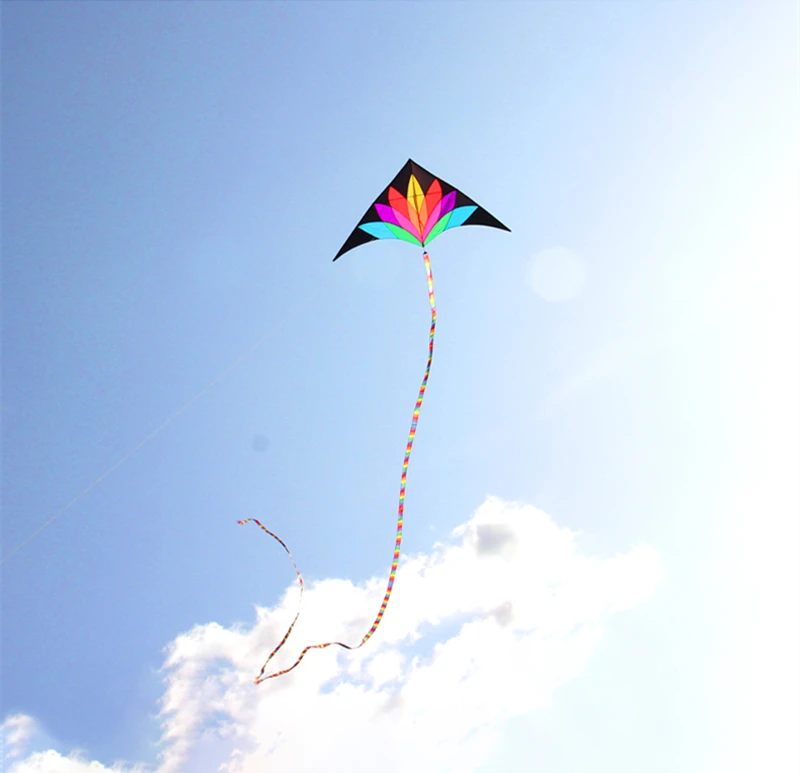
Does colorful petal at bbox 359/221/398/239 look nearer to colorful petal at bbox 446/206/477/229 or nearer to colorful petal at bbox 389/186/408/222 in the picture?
colorful petal at bbox 389/186/408/222

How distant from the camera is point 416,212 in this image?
966 centimetres

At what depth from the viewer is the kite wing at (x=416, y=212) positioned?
9227 mm

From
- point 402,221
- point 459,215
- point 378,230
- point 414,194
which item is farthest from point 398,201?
point 459,215

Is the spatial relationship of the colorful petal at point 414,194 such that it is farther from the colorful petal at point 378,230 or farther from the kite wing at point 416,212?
the colorful petal at point 378,230

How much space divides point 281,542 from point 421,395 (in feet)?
9.80

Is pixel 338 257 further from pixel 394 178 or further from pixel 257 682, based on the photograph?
pixel 257 682

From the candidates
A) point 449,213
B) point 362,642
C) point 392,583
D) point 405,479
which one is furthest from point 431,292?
point 362,642

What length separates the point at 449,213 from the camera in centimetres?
964

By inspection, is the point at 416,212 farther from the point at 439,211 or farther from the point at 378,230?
the point at 378,230

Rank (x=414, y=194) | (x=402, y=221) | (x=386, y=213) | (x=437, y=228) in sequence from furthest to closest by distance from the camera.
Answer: (x=437, y=228), (x=402, y=221), (x=386, y=213), (x=414, y=194)

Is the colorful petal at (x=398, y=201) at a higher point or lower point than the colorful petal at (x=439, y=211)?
higher

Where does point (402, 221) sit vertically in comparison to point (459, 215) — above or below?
above

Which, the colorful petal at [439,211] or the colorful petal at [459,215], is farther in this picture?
the colorful petal at [459,215]

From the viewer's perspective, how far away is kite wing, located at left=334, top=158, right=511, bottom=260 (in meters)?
9.23
